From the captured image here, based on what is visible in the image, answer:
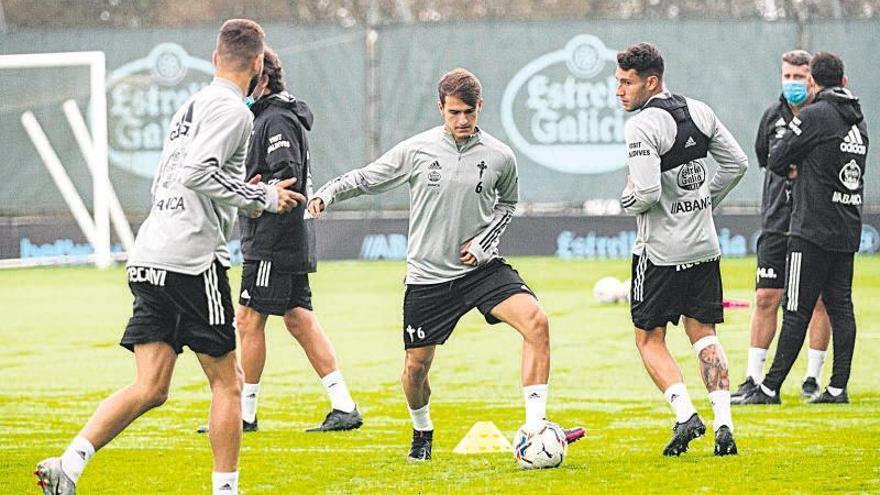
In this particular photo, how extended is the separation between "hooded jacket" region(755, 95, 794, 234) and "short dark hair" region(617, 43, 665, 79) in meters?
2.62

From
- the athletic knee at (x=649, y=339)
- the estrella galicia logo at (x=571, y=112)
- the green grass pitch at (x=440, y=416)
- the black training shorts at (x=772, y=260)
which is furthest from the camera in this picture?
the estrella galicia logo at (x=571, y=112)

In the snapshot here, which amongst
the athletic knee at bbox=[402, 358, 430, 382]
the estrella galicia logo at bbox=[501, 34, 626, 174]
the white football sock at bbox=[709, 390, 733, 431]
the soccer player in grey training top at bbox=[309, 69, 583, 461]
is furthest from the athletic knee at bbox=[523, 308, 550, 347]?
the estrella galicia logo at bbox=[501, 34, 626, 174]

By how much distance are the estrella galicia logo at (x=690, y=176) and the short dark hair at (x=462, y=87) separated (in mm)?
1069

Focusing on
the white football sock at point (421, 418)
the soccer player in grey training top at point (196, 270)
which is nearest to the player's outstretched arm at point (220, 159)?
the soccer player in grey training top at point (196, 270)

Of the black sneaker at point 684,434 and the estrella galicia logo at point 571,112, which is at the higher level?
the estrella galicia logo at point 571,112

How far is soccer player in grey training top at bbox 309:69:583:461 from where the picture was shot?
7770mm

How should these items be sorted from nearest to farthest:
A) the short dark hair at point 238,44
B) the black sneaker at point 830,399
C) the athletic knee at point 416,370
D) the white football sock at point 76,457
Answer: the white football sock at point 76,457
the short dark hair at point 238,44
the athletic knee at point 416,370
the black sneaker at point 830,399

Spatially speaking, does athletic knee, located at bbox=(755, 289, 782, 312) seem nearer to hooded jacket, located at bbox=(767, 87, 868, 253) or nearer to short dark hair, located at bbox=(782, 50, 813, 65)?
hooded jacket, located at bbox=(767, 87, 868, 253)

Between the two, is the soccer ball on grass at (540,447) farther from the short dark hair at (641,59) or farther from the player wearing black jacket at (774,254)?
the player wearing black jacket at (774,254)

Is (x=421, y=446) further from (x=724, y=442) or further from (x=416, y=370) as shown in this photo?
(x=724, y=442)

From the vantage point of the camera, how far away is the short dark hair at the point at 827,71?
9648 millimetres

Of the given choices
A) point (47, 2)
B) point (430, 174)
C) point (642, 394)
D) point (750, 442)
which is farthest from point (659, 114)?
point (47, 2)

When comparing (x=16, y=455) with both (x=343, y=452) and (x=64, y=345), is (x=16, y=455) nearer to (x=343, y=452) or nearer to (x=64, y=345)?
(x=343, y=452)

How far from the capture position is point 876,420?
9.02 m
